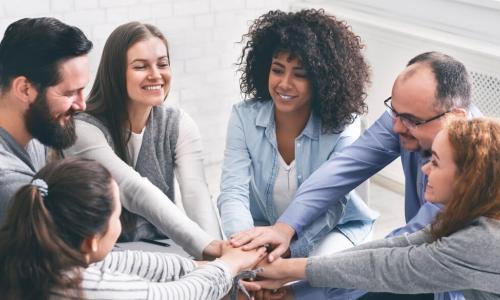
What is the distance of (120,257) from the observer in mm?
1919

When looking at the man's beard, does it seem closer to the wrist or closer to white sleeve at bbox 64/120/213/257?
white sleeve at bbox 64/120/213/257

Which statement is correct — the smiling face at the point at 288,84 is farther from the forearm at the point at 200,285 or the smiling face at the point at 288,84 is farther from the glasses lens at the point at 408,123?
the forearm at the point at 200,285

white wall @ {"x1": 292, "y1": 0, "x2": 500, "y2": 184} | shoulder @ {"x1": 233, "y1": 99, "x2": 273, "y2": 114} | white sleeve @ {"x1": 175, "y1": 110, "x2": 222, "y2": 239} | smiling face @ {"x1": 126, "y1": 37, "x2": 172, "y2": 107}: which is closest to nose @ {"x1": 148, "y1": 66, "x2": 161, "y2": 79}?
smiling face @ {"x1": 126, "y1": 37, "x2": 172, "y2": 107}

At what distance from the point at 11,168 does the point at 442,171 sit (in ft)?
3.25

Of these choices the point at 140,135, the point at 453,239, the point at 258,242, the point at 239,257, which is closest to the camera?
the point at 453,239

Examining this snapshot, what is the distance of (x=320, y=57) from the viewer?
2.44m

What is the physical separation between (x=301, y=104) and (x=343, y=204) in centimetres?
32

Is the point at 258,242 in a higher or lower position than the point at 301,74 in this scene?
lower

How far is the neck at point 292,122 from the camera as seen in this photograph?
252cm

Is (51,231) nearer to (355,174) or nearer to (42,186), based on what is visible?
(42,186)

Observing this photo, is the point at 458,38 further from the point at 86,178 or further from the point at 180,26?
the point at 86,178

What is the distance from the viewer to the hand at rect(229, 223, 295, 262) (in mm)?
2160

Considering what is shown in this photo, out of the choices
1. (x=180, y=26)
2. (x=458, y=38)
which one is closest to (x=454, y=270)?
(x=458, y=38)

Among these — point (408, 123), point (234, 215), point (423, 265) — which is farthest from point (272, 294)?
point (408, 123)
